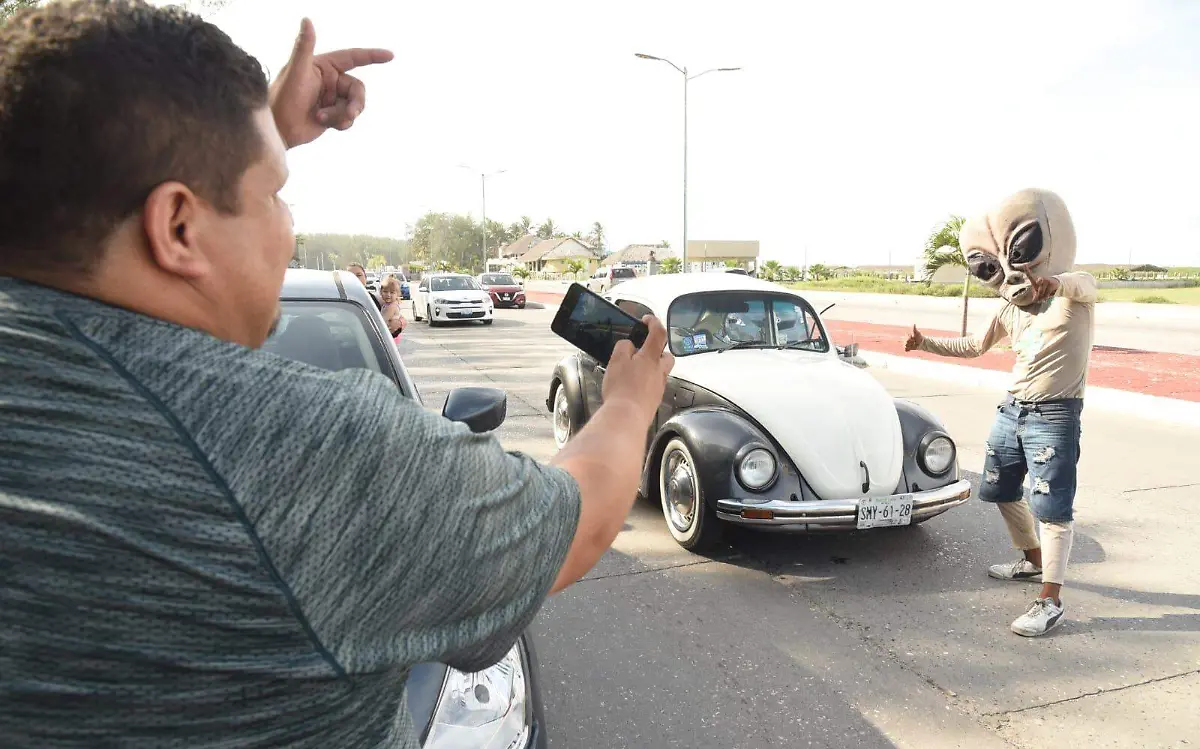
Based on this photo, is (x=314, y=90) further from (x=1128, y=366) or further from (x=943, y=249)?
(x=943, y=249)

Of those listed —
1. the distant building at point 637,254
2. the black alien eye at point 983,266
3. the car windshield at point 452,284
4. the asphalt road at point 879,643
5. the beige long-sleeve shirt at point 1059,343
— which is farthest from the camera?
the distant building at point 637,254

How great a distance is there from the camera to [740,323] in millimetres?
6020

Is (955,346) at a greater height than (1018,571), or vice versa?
(955,346)

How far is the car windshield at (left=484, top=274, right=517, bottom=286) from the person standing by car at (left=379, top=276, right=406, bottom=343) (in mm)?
23046

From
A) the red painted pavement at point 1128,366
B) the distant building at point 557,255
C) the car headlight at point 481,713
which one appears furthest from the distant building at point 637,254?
the car headlight at point 481,713

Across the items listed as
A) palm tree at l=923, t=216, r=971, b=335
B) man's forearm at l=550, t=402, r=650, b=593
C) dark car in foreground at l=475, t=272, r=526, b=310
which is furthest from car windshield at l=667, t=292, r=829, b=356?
dark car in foreground at l=475, t=272, r=526, b=310

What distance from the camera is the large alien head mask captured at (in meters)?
3.88

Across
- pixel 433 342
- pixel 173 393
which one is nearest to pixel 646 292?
pixel 173 393

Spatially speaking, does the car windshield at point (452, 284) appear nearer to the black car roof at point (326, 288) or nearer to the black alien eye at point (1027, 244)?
the black car roof at point (326, 288)

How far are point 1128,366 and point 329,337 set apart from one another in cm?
1331

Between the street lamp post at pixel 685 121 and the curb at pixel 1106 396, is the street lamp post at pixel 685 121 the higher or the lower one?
the higher one

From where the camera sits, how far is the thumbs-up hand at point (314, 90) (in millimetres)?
1455

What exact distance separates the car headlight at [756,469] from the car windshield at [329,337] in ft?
6.97

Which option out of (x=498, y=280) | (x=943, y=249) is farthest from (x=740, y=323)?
(x=498, y=280)
